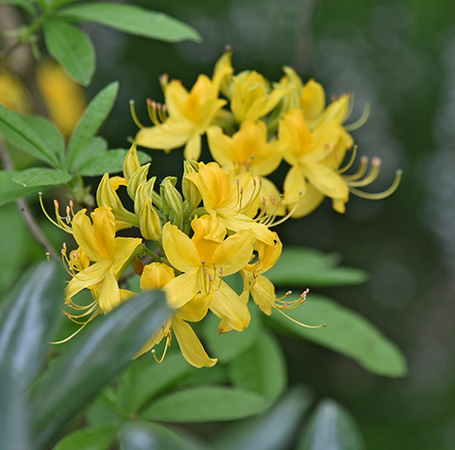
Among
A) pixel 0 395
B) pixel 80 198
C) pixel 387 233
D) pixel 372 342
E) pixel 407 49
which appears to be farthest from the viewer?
pixel 387 233

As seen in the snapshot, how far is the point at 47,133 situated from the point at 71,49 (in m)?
0.16

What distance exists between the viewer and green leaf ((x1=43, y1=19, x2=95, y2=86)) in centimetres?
85

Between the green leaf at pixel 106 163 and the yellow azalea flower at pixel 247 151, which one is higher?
the yellow azalea flower at pixel 247 151

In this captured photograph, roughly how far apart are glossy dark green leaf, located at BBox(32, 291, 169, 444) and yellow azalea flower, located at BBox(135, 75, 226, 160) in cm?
61

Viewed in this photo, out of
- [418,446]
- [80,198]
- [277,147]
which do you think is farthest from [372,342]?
[418,446]

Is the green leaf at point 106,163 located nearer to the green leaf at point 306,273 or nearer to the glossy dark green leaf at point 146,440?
the glossy dark green leaf at point 146,440

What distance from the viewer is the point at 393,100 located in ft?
10.1

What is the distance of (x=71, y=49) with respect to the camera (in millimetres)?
879

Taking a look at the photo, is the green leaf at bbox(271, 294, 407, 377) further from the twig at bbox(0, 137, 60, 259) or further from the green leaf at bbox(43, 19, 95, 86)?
the green leaf at bbox(43, 19, 95, 86)

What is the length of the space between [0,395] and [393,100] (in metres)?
3.17

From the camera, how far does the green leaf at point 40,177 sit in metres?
0.67

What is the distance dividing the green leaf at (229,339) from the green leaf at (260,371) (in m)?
0.05

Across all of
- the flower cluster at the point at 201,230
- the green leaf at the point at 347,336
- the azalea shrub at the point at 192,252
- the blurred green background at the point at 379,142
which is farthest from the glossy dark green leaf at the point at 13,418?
the blurred green background at the point at 379,142

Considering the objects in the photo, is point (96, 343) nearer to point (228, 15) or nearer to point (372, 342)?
point (372, 342)
